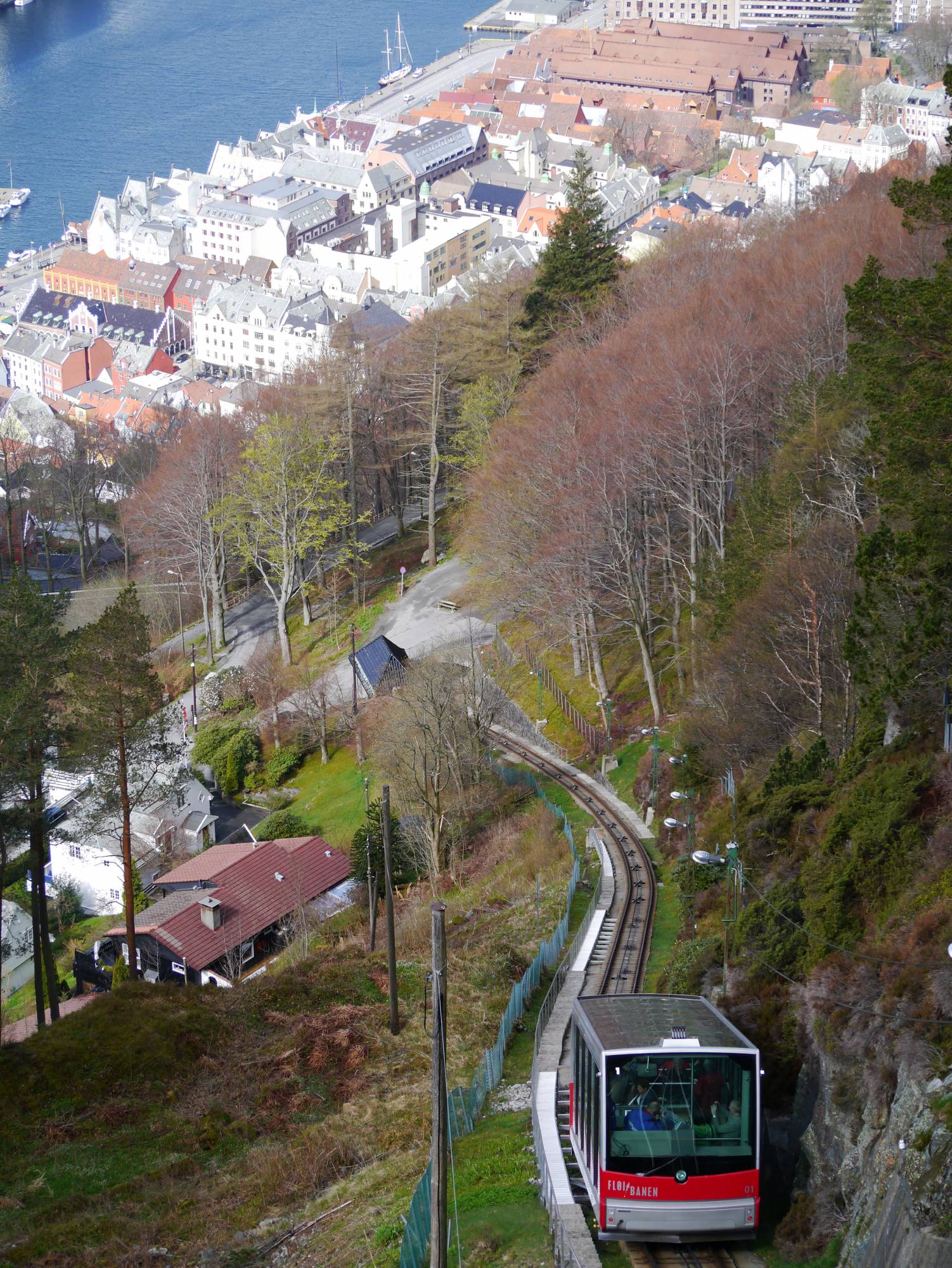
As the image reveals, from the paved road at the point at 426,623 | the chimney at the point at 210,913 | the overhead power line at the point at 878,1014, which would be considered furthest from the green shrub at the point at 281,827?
the overhead power line at the point at 878,1014

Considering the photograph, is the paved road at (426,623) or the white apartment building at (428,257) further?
the white apartment building at (428,257)

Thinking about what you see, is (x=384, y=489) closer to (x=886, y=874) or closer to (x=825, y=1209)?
(x=886, y=874)

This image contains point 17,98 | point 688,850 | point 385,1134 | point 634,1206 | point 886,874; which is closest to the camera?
point 634,1206

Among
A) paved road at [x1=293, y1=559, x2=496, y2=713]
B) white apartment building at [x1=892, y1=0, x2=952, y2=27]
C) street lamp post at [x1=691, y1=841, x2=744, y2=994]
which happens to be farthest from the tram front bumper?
white apartment building at [x1=892, y1=0, x2=952, y2=27]

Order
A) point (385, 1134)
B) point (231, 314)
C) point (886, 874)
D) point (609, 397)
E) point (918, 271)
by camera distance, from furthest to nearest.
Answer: point (231, 314) → point (609, 397) → point (918, 271) → point (385, 1134) → point (886, 874)

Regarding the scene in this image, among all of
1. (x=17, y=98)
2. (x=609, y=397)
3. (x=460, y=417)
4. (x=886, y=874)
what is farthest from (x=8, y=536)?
(x=17, y=98)

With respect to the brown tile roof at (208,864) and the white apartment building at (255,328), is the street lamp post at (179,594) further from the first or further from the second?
the white apartment building at (255,328)

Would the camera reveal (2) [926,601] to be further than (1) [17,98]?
No
